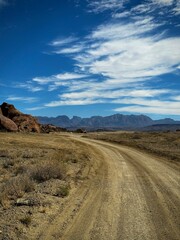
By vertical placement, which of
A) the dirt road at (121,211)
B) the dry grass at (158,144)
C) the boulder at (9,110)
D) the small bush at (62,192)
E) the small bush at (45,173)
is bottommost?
the dirt road at (121,211)

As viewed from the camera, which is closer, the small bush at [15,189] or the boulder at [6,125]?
the small bush at [15,189]

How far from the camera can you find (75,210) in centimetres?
1019

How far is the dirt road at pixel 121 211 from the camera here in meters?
8.14

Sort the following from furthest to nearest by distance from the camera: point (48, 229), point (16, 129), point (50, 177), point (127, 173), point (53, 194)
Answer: point (16, 129)
point (127, 173)
point (50, 177)
point (53, 194)
point (48, 229)

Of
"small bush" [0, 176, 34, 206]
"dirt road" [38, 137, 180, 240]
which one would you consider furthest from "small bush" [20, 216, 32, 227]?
→ "small bush" [0, 176, 34, 206]

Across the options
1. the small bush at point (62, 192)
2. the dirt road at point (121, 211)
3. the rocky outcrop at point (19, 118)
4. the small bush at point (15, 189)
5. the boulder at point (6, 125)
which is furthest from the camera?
the rocky outcrop at point (19, 118)

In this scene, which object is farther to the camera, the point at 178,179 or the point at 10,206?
the point at 178,179

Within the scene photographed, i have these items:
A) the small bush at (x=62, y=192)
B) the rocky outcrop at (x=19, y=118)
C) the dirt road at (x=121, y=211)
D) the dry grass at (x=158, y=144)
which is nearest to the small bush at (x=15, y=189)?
the small bush at (x=62, y=192)

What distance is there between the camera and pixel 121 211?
10.1 metres

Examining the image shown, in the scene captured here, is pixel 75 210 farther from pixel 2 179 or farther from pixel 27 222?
pixel 2 179

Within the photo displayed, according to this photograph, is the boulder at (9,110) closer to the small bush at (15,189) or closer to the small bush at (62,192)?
the small bush at (15,189)

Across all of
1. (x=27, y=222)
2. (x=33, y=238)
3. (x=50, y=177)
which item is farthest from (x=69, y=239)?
(x=50, y=177)

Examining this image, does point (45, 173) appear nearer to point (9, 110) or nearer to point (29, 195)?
Result: point (29, 195)

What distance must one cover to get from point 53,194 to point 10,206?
218cm
